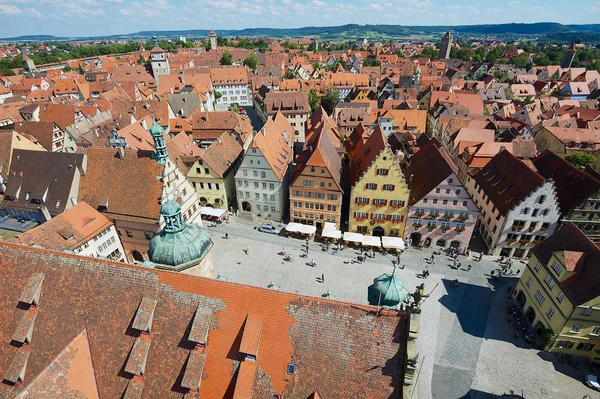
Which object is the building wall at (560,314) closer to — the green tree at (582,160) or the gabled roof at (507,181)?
the gabled roof at (507,181)

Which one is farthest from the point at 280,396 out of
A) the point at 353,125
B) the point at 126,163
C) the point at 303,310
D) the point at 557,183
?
the point at 353,125

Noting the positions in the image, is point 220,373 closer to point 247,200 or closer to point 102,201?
point 102,201

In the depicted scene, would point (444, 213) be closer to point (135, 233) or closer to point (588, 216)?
point (588, 216)

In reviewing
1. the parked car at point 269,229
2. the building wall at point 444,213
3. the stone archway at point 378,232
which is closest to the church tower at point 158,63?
the parked car at point 269,229

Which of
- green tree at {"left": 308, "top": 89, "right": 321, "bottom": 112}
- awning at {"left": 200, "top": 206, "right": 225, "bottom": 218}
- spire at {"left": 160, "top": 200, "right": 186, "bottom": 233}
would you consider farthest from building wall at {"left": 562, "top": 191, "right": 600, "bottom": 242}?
green tree at {"left": 308, "top": 89, "right": 321, "bottom": 112}

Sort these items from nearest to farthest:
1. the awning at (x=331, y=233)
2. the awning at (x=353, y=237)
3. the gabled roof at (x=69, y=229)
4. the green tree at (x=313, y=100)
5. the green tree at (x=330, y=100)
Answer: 1. the gabled roof at (x=69, y=229)
2. the awning at (x=353, y=237)
3. the awning at (x=331, y=233)
4. the green tree at (x=330, y=100)
5. the green tree at (x=313, y=100)

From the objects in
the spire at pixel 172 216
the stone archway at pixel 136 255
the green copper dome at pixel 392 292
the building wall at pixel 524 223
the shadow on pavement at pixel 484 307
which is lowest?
the shadow on pavement at pixel 484 307

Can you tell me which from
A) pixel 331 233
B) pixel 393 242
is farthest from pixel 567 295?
pixel 331 233
